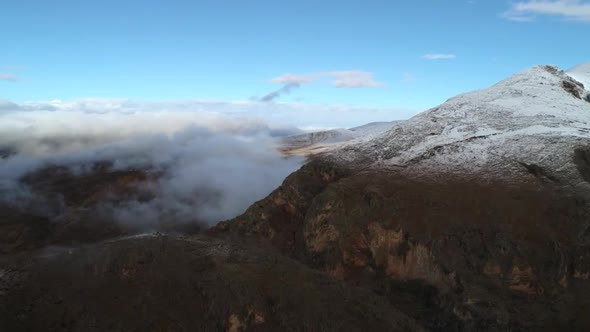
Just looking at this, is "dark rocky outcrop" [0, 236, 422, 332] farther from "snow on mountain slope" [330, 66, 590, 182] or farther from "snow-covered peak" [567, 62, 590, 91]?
"snow-covered peak" [567, 62, 590, 91]

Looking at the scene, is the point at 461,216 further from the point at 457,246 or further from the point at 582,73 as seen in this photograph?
the point at 582,73

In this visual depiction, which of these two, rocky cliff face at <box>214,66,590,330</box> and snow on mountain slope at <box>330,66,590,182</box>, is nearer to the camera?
rocky cliff face at <box>214,66,590,330</box>

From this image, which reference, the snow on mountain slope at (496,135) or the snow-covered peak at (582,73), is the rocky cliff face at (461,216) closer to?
the snow on mountain slope at (496,135)

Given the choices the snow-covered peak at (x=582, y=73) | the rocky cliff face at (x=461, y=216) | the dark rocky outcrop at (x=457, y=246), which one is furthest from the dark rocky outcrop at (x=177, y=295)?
the snow-covered peak at (x=582, y=73)

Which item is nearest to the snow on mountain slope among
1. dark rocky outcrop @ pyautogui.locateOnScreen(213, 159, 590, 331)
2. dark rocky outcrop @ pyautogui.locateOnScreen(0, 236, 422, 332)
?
dark rocky outcrop @ pyautogui.locateOnScreen(213, 159, 590, 331)

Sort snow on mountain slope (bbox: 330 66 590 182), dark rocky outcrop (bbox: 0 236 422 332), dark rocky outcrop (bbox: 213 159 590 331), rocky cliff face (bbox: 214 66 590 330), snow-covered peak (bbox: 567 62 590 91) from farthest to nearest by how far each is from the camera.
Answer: snow-covered peak (bbox: 567 62 590 91) → snow on mountain slope (bbox: 330 66 590 182) → rocky cliff face (bbox: 214 66 590 330) → dark rocky outcrop (bbox: 213 159 590 331) → dark rocky outcrop (bbox: 0 236 422 332)

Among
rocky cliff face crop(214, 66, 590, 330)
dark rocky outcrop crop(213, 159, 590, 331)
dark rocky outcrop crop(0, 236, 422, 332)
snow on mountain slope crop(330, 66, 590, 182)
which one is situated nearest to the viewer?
dark rocky outcrop crop(0, 236, 422, 332)
